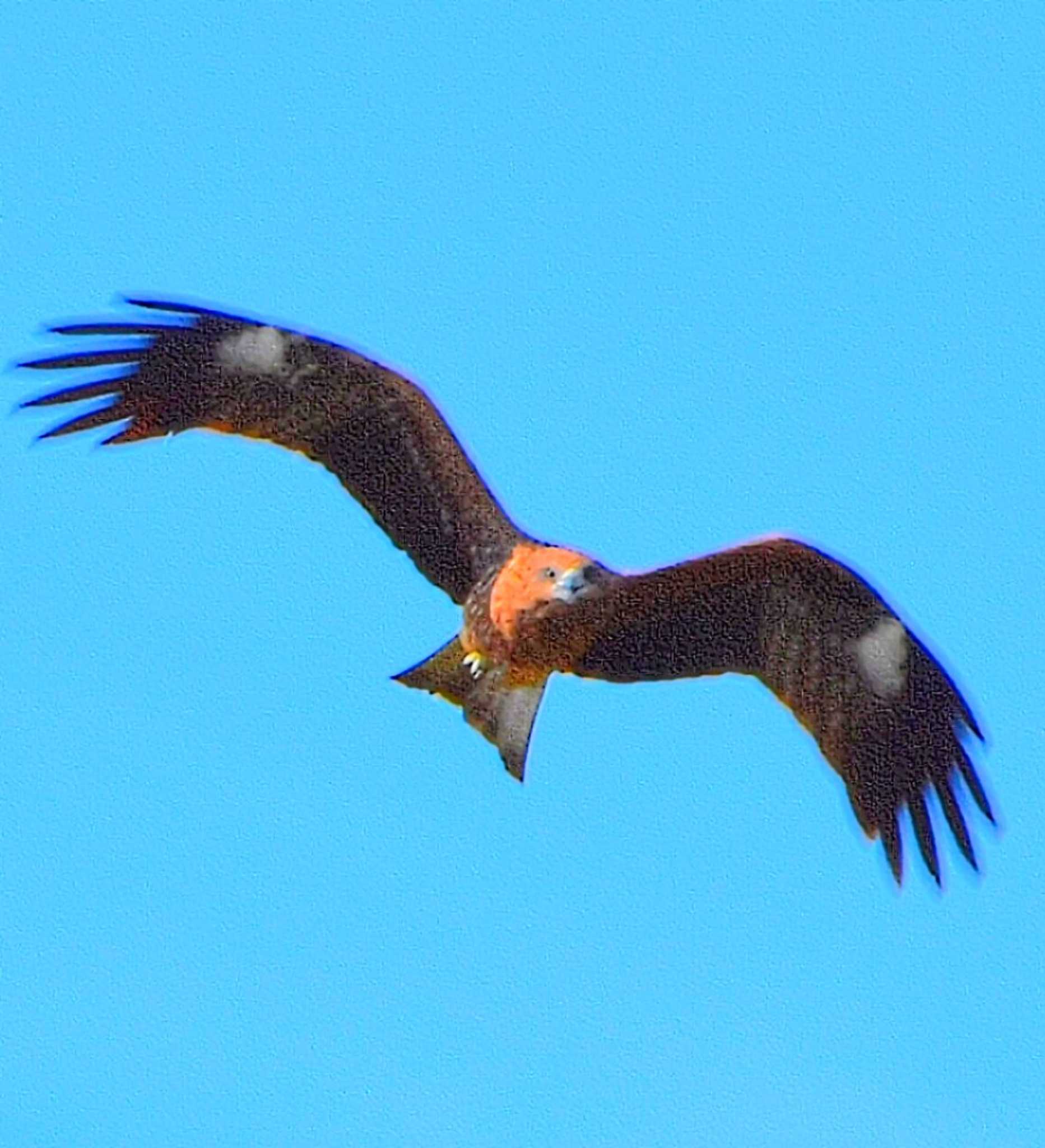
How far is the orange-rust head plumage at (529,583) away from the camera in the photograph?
9.00m

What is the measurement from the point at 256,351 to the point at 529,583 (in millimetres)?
1509

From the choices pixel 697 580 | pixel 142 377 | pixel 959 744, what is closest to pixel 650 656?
pixel 697 580

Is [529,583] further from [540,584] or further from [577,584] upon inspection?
[577,584]

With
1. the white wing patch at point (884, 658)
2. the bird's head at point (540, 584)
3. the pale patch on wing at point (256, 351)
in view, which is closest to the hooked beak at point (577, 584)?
the bird's head at point (540, 584)

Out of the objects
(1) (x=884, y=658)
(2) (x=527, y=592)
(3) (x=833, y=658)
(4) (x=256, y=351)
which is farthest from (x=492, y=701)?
(4) (x=256, y=351)

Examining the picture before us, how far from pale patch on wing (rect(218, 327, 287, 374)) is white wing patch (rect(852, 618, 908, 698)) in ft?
8.11

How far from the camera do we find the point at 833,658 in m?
9.05

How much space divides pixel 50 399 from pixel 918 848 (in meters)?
3.69

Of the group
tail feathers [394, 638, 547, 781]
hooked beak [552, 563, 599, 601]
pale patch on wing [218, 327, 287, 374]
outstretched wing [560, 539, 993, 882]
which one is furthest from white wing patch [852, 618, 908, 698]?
pale patch on wing [218, 327, 287, 374]

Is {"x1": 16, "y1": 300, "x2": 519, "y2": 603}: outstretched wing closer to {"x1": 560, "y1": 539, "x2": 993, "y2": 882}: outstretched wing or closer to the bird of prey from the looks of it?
the bird of prey

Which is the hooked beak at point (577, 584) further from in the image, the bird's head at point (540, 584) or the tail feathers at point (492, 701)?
Answer: the tail feathers at point (492, 701)

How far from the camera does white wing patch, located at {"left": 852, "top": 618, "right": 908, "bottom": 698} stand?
8.96 metres

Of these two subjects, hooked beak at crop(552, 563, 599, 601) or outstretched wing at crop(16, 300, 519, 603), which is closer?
hooked beak at crop(552, 563, 599, 601)

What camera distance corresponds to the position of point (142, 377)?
9750 mm
